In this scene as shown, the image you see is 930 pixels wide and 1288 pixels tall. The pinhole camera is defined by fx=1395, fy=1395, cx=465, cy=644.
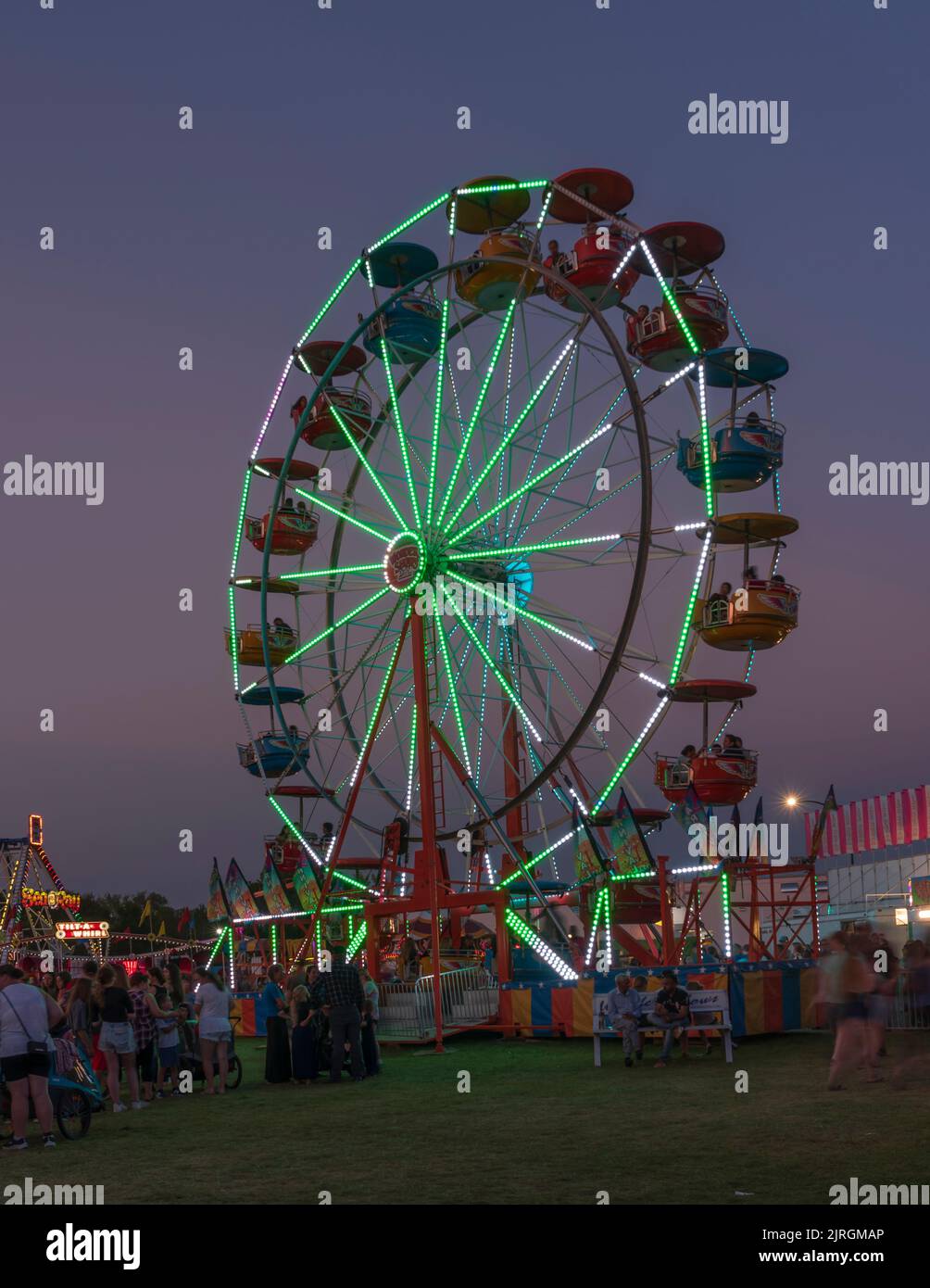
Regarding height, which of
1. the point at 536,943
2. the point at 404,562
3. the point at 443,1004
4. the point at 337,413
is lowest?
the point at 443,1004

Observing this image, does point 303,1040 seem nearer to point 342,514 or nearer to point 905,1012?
point 905,1012

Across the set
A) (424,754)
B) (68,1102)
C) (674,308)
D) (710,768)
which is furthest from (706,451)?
(68,1102)

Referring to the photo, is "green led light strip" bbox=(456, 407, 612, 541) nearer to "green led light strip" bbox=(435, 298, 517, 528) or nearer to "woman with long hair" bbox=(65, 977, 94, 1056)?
"green led light strip" bbox=(435, 298, 517, 528)

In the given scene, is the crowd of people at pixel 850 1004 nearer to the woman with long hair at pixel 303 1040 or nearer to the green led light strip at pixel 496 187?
the woman with long hair at pixel 303 1040

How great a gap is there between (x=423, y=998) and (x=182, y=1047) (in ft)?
18.5

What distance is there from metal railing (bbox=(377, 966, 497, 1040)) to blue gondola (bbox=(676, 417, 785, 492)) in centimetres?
811

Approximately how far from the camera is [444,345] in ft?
71.7

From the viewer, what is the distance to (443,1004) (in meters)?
20.6

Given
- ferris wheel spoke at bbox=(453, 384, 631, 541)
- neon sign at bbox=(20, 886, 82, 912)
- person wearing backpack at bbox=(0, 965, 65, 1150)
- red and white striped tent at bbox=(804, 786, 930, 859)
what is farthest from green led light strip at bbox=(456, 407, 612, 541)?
neon sign at bbox=(20, 886, 82, 912)

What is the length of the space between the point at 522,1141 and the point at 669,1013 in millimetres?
5993

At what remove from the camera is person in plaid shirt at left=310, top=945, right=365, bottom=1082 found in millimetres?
15336

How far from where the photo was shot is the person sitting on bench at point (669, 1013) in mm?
15344

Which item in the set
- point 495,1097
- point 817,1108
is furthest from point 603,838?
point 817,1108

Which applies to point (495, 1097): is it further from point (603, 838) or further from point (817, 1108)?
point (603, 838)
